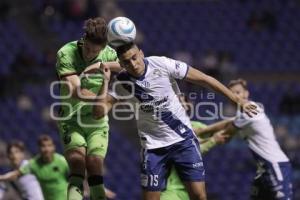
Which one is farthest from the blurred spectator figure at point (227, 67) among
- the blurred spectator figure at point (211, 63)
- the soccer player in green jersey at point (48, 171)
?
the soccer player in green jersey at point (48, 171)

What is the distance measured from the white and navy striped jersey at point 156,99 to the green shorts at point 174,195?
2.28 ft

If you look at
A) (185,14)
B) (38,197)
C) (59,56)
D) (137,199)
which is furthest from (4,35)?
(59,56)

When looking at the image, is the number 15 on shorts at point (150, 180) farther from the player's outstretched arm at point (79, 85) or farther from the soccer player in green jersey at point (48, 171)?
the soccer player in green jersey at point (48, 171)

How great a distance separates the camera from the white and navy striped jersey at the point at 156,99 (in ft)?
23.9

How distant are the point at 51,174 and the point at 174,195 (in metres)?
2.89

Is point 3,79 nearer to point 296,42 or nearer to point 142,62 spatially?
point 296,42

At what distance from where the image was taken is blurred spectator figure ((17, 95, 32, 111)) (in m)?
16.4

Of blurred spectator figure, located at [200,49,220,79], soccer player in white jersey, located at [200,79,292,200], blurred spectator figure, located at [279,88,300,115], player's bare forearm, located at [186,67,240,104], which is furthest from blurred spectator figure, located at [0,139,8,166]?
player's bare forearm, located at [186,67,240,104]

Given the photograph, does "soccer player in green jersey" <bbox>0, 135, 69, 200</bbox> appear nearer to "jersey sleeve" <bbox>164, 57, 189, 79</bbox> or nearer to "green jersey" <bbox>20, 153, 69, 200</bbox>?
"green jersey" <bbox>20, 153, 69, 200</bbox>

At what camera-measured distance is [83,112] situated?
806 centimetres

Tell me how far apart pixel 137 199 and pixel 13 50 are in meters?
5.14

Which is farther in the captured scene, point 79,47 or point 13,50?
point 13,50

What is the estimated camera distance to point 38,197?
10.6 metres

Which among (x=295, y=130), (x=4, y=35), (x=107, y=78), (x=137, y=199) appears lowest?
(x=137, y=199)
